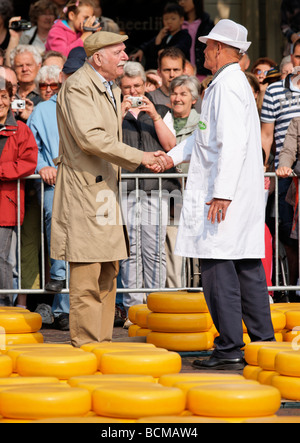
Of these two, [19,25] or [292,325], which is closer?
[292,325]

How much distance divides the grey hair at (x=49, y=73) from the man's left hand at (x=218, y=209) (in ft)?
10.3

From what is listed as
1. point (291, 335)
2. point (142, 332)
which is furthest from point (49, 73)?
point (291, 335)

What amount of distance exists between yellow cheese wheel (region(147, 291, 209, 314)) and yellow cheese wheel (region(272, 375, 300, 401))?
161 centimetres

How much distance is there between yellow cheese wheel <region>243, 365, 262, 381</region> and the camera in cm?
495

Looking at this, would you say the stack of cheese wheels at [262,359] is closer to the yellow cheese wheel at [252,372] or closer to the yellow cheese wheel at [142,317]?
the yellow cheese wheel at [252,372]

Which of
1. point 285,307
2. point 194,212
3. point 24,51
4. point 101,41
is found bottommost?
point 285,307

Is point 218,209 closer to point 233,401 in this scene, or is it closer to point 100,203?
point 100,203

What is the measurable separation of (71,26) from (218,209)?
458cm

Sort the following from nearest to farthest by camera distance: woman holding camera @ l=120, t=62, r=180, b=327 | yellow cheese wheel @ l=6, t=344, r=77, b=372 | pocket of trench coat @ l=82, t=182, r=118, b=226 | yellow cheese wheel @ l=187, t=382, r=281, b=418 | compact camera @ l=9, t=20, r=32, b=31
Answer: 1. yellow cheese wheel @ l=187, t=382, r=281, b=418
2. yellow cheese wheel @ l=6, t=344, r=77, b=372
3. pocket of trench coat @ l=82, t=182, r=118, b=226
4. woman holding camera @ l=120, t=62, r=180, b=327
5. compact camera @ l=9, t=20, r=32, b=31

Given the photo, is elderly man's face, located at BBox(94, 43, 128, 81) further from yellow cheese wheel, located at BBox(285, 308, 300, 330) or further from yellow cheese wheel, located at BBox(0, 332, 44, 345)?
yellow cheese wheel, located at BBox(285, 308, 300, 330)

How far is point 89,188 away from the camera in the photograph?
5742 mm

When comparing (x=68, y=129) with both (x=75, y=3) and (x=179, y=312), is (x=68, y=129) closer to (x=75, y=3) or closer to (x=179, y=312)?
(x=179, y=312)

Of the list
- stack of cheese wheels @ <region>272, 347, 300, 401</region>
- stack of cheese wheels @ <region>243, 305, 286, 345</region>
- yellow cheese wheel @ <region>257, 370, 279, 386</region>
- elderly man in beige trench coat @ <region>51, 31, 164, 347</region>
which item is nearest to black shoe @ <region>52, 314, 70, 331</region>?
elderly man in beige trench coat @ <region>51, 31, 164, 347</region>

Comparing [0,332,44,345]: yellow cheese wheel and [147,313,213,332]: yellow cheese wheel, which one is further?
A: [147,313,213,332]: yellow cheese wheel
